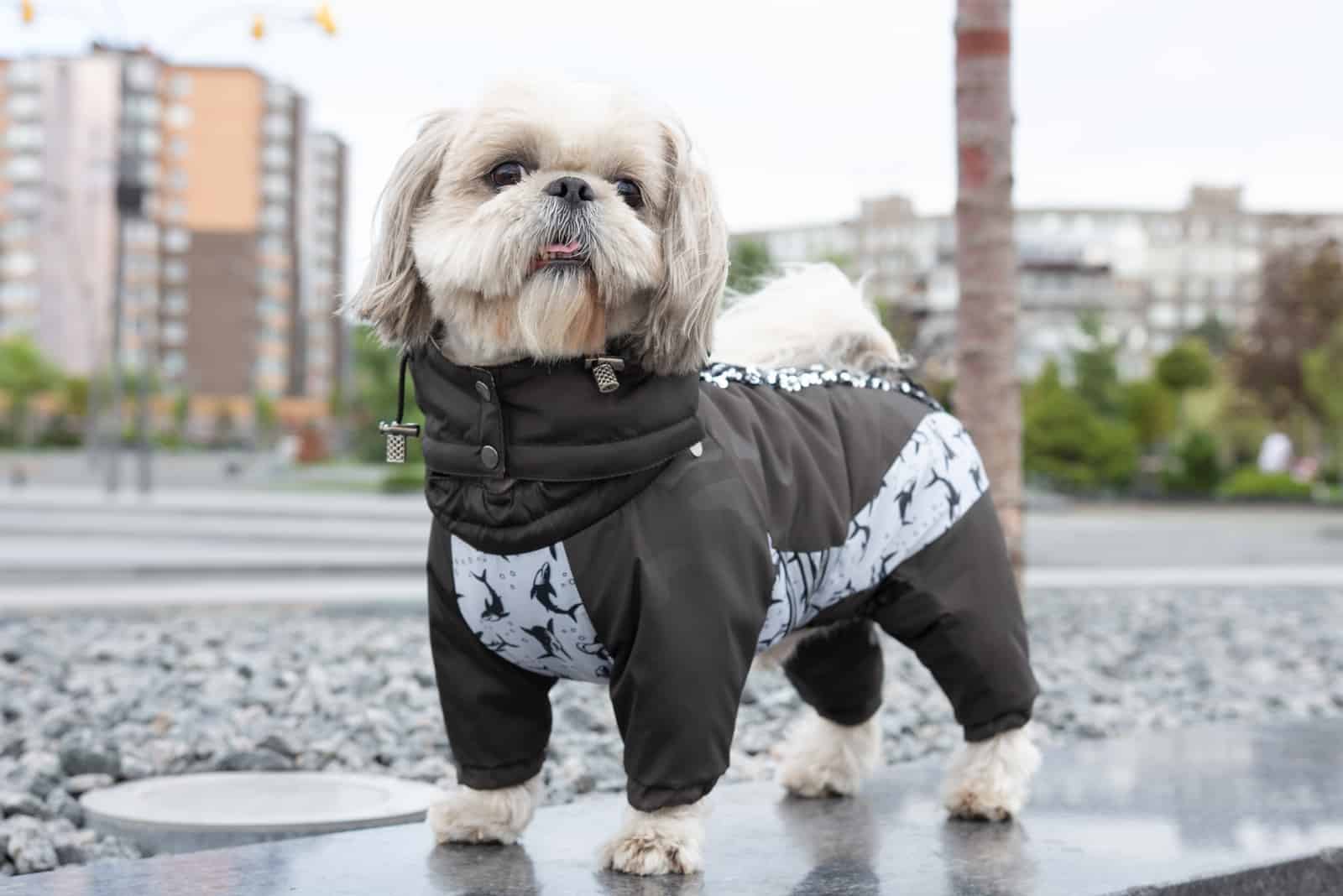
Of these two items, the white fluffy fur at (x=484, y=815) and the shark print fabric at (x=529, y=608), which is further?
the white fluffy fur at (x=484, y=815)

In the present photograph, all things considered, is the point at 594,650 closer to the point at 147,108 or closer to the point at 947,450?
the point at 947,450

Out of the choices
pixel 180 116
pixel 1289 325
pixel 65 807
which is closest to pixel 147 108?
pixel 180 116

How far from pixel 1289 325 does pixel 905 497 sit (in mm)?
41187

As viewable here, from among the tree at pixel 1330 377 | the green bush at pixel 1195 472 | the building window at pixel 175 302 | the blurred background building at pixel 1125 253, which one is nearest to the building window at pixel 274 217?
the building window at pixel 175 302

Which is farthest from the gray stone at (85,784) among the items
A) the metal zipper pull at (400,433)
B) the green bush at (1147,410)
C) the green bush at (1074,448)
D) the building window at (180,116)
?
the building window at (180,116)

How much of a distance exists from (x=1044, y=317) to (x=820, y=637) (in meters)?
95.0

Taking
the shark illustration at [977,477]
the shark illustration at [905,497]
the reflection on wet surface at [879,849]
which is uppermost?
the shark illustration at [977,477]

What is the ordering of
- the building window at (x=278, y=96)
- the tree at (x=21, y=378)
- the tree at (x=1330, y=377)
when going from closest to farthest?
the tree at (x=1330, y=377), the tree at (x=21, y=378), the building window at (x=278, y=96)

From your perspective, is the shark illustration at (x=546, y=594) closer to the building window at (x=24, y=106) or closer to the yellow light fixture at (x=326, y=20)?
the yellow light fixture at (x=326, y=20)

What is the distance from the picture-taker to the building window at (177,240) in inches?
3806

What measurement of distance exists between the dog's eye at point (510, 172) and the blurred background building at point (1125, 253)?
93073 millimetres

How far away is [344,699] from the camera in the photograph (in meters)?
5.01

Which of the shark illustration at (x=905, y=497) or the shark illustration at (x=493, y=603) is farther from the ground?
the shark illustration at (x=905, y=497)

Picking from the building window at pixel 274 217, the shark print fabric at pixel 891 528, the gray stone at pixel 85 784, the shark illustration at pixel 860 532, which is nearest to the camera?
the shark print fabric at pixel 891 528
